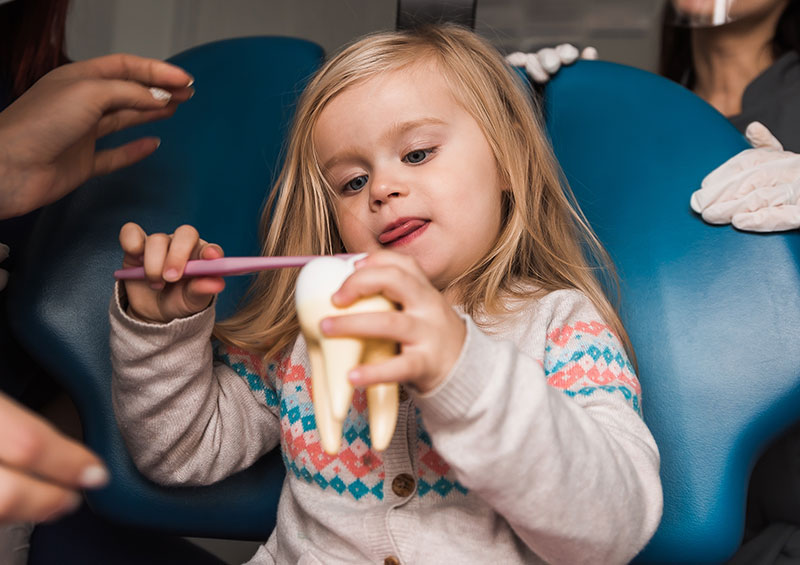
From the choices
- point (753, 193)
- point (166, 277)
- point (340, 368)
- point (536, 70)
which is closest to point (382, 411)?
point (340, 368)

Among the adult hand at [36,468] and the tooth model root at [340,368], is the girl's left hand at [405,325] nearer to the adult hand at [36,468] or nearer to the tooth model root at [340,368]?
A: the tooth model root at [340,368]

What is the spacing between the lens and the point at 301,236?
0.92 meters

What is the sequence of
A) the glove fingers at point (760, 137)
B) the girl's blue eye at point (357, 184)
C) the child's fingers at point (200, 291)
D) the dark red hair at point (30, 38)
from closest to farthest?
the child's fingers at point (200, 291), the girl's blue eye at point (357, 184), the glove fingers at point (760, 137), the dark red hair at point (30, 38)

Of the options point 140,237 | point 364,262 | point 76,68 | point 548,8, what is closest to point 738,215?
point 364,262

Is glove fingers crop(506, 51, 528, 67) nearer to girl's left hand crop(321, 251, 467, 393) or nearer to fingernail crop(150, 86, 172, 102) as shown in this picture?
fingernail crop(150, 86, 172, 102)

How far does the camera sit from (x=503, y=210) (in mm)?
853

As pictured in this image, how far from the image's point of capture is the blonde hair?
80 cm

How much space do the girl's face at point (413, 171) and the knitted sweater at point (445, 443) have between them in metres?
0.10

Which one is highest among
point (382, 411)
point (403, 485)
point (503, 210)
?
point (382, 411)

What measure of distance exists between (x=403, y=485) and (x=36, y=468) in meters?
0.40

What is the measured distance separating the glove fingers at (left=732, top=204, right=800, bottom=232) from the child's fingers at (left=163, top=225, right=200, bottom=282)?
0.53 meters

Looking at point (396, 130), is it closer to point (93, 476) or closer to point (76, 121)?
point (76, 121)

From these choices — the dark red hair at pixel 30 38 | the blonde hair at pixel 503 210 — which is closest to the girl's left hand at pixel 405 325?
the blonde hair at pixel 503 210

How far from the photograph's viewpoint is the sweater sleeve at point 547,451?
480 mm
